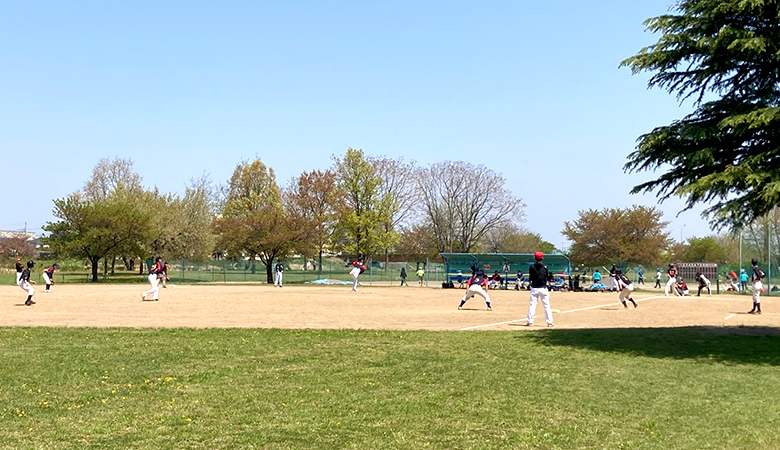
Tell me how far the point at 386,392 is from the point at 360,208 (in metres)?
59.5

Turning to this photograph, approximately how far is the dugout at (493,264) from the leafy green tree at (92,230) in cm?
2568

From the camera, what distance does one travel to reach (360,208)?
226 feet

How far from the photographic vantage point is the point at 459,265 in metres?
49.8

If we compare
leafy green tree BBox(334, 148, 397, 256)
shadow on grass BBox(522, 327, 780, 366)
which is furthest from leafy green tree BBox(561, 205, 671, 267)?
shadow on grass BBox(522, 327, 780, 366)

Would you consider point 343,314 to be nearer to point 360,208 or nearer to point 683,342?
point 683,342

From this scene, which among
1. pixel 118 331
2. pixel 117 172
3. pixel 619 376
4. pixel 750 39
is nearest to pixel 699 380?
pixel 619 376

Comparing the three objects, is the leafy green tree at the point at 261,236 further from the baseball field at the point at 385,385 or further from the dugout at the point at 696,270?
the baseball field at the point at 385,385

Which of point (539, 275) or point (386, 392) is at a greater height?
point (539, 275)

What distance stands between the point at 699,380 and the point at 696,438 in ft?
12.0

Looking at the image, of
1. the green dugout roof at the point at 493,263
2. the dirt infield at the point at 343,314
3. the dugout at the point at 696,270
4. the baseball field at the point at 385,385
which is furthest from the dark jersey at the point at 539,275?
the dugout at the point at 696,270

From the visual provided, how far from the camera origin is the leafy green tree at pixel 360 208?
219ft

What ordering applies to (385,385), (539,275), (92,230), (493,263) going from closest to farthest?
(385,385) → (539,275) → (493,263) → (92,230)

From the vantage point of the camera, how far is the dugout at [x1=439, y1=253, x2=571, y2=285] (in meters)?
46.7

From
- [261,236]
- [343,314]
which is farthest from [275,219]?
[343,314]
